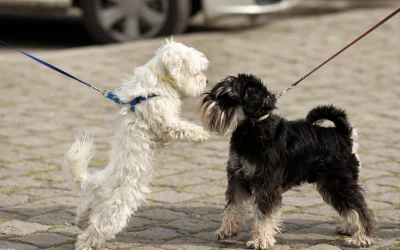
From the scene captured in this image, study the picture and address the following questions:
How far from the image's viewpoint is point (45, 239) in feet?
17.0

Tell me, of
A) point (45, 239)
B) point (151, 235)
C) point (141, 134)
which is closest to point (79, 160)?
point (141, 134)

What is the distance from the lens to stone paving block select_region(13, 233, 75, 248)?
16.8 feet

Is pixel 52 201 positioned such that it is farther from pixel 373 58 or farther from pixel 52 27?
pixel 52 27

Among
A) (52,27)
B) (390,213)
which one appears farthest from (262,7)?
(390,213)

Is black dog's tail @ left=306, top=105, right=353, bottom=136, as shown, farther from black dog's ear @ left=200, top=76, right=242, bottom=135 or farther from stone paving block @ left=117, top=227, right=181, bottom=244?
stone paving block @ left=117, top=227, right=181, bottom=244

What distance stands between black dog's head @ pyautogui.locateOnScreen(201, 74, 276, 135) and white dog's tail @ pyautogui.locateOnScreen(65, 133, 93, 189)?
0.78m

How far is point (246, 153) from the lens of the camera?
501cm

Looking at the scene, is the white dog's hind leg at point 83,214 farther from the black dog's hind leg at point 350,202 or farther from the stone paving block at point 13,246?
the black dog's hind leg at point 350,202

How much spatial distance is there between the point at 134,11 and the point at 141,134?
19.9 feet

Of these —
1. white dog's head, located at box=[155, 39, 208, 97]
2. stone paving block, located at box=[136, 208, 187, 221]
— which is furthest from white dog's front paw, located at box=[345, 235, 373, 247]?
white dog's head, located at box=[155, 39, 208, 97]

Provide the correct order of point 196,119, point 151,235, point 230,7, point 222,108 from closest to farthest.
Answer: point 222,108 → point 151,235 → point 196,119 → point 230,7

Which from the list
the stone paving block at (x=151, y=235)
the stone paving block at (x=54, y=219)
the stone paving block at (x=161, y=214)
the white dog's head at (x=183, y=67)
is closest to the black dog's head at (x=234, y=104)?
the white dog's head at (x=183, y=67)

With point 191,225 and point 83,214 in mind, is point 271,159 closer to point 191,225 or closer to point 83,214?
point 191,225

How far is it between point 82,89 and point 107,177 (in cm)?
446
